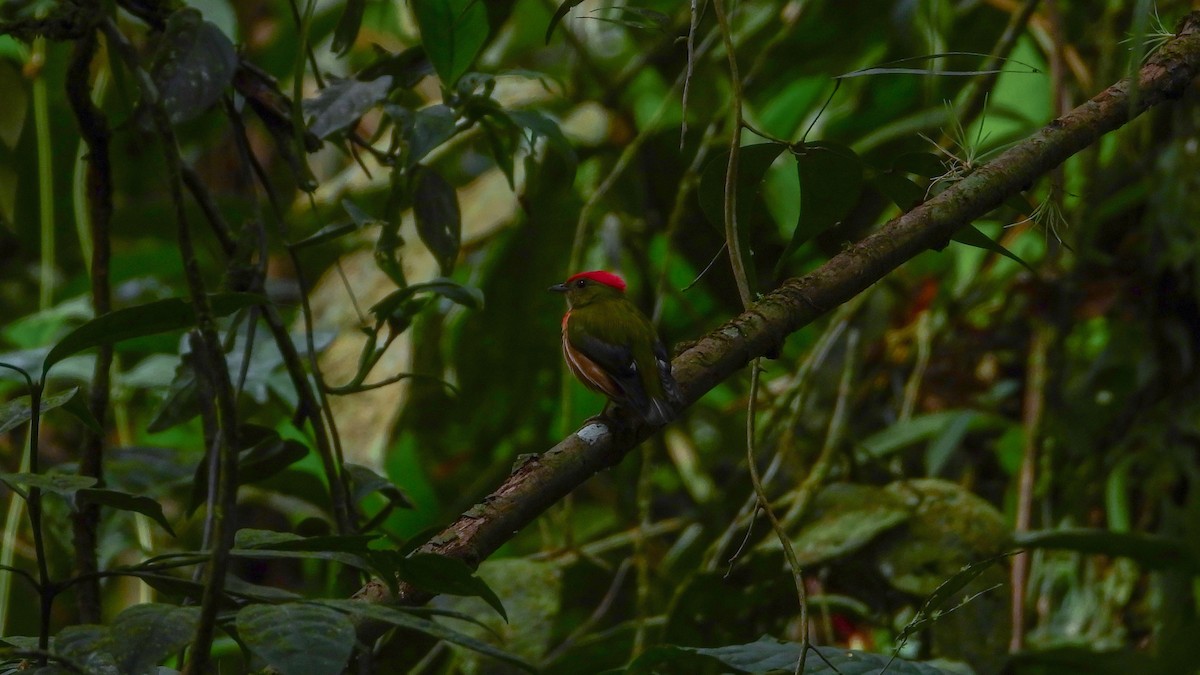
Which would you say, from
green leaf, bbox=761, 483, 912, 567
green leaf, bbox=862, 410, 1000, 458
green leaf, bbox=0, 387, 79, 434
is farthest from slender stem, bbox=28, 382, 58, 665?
green leaf, bbox=862, 410, 1000, 458

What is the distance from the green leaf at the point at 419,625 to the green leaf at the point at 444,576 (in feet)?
0.17

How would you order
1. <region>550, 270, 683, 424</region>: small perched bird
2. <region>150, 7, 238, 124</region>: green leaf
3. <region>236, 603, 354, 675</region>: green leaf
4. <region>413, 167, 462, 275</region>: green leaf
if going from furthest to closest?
1. <region>413, 167, 462, 275</region>: green leaf
2. <region>550, 270, 683, 424</region>: small perched bird
3. <region>150, 7, 238, 124</region>: green leaf
4. <region>236, 603, 354, 675</region>: green leaf

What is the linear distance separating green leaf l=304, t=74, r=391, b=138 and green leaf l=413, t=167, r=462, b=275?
0.42 feet

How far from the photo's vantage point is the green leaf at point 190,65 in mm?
1358

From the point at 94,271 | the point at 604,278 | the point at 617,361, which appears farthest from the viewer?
the point at 604,278

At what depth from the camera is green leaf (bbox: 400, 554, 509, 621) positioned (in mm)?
878

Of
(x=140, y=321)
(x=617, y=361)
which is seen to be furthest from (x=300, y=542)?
(x=617, y=361)

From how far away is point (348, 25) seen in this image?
5.24ft

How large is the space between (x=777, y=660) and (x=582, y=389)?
2053 millimetres

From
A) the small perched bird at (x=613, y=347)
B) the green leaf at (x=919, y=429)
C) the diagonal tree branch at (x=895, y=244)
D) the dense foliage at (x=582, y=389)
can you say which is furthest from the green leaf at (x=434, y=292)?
the green leaf at (x=919, y=429)

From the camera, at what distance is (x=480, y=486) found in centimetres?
269

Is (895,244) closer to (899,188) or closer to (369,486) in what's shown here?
(899,188)

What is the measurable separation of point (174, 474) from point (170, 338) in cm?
45

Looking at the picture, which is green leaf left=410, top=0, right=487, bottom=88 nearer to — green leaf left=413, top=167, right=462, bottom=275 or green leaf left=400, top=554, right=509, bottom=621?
green leaf left=413, top=167, right=462, bottom=275
